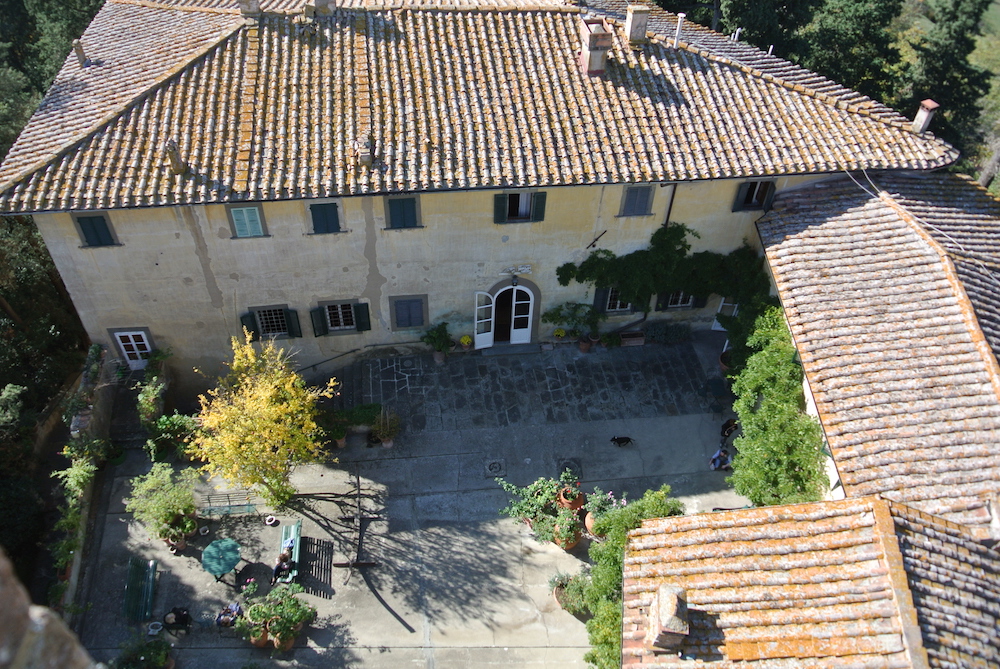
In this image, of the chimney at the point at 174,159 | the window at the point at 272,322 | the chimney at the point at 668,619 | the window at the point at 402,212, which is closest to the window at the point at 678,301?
the window at the point at 402,212

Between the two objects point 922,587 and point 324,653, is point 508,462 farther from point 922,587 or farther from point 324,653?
point 922,587

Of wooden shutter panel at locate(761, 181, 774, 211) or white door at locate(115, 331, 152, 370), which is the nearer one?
wooden shutter panel at locate(761, 181, 774, 211)

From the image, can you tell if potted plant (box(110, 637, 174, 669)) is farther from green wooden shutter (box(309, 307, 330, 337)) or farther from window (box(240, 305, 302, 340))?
green wooden shutter (box(309, 307, 330, 337))

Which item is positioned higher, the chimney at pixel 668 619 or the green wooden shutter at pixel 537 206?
the green wooden shutter at pixel 537 206

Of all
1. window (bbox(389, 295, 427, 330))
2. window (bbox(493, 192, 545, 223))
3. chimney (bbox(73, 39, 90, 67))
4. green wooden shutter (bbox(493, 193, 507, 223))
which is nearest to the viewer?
green wooden shutter (bbox(493, 193, 507, 223))

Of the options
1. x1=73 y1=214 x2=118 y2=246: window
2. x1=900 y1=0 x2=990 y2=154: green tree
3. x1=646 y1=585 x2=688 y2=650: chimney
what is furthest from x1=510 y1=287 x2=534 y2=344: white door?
x1=900 y1=0 x2=990 y2=154: green tree

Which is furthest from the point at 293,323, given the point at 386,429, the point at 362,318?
the point at 386,429

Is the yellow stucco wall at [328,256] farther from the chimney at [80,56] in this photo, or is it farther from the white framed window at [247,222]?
the chimney at [80,56]
